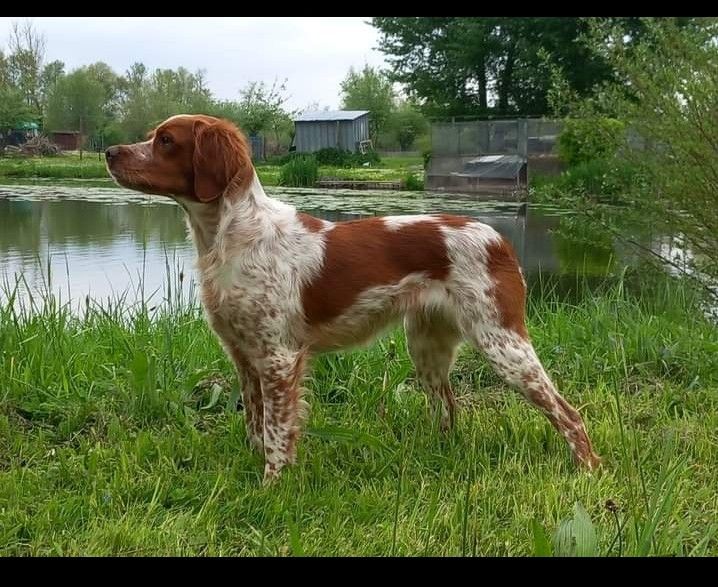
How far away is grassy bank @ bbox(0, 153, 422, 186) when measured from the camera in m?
17.5

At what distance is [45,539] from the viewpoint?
91.0 inches

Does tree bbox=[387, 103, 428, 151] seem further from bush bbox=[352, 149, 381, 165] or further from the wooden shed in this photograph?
the wooden shed

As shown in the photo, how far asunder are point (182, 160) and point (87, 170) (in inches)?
707

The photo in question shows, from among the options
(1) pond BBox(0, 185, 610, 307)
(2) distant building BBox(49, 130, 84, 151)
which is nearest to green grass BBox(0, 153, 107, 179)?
(2) distant building BBox(49, 130, 84, 151)

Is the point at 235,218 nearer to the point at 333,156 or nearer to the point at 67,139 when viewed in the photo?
the point at 67,139

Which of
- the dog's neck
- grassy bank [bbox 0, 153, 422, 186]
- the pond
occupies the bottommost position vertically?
the pond

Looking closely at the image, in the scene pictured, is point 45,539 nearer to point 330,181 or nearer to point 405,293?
point 405,293

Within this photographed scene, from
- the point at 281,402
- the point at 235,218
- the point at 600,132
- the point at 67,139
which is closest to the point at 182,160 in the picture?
the point at 235,218

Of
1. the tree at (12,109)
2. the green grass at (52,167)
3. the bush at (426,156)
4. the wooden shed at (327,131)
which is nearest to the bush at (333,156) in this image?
the wooden shed at (327,131)

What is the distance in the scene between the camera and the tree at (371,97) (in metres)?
22.0

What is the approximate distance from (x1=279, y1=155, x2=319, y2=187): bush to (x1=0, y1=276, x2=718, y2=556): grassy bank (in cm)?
1274

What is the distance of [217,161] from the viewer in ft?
9.57

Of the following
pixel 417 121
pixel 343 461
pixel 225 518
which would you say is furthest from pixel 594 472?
pixel 417 121

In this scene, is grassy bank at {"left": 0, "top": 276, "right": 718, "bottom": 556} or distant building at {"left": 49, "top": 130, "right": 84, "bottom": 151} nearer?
grassy bank at {"left": 0, "top": 276, "right": 718, "bottom": 556}
